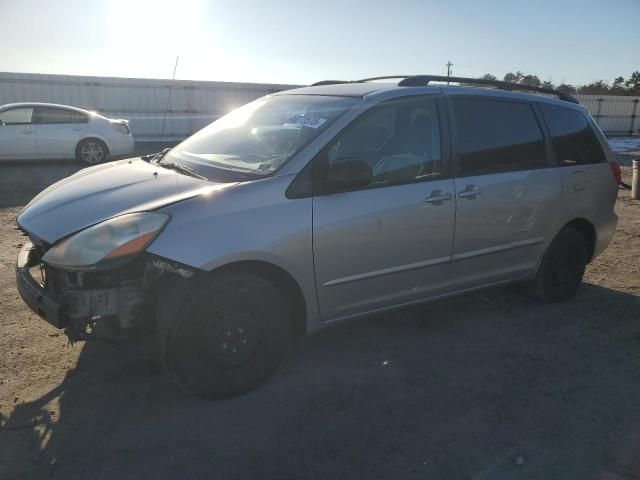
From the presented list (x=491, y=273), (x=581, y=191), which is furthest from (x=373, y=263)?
(x=581, y=191)

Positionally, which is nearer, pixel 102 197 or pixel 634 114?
pixel 102 197

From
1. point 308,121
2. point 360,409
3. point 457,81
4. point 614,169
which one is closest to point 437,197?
point 308,121

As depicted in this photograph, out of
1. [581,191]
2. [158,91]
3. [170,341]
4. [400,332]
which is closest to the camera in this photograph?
[170,341]

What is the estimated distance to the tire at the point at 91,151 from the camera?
12070mm

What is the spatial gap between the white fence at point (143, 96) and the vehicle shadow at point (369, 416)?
13.5 metres

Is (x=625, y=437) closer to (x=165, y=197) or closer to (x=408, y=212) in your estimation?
(x=408, y=212)

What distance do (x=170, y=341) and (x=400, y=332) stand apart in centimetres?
187

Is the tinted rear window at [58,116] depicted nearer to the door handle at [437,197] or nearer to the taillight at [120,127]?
the taillight at [120,127]

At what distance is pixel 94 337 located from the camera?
2863 millimetres

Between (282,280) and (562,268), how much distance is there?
2.78m

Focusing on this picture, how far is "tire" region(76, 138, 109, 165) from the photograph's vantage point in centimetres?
1207

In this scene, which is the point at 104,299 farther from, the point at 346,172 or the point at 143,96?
the point at 143,96

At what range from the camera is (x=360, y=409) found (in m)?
3.03

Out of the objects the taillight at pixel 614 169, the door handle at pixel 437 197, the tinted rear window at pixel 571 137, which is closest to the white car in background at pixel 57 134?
the tinted rear window at pixel 571 137
